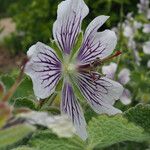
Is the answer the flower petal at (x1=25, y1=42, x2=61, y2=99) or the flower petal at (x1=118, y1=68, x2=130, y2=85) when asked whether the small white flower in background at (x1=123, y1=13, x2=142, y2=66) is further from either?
the flower petal at (x1=25, y1=42, x2=61, y2=99)

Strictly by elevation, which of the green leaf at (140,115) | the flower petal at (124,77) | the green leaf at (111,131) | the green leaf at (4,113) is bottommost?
the flower petal at (124,77)

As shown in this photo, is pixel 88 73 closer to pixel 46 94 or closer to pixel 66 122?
pixel 46 94

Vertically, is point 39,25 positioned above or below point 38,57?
below

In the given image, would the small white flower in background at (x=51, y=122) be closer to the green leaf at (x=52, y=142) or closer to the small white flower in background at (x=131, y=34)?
the green leaf at (x=52, y=142)

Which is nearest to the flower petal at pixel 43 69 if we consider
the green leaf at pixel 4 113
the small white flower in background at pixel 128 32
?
the green leaf at pixel 4 113

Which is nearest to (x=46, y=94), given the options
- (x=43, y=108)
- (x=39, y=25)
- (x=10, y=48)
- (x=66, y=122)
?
(x=43, y=108)
